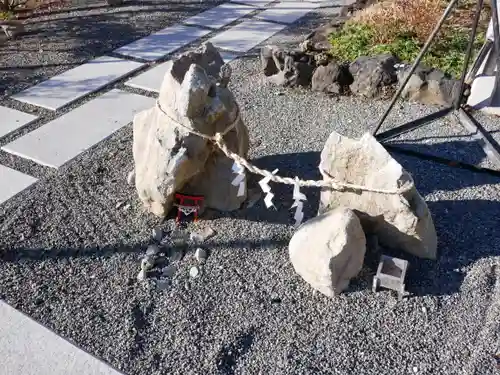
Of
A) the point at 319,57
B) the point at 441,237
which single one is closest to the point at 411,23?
the point at 319,57

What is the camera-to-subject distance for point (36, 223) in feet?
8.76

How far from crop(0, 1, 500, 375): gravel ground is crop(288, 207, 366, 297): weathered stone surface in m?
0.07

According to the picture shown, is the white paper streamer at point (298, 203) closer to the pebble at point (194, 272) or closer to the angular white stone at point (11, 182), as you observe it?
the pebble at point (194, 272)

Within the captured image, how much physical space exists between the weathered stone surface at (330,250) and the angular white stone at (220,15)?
347cm

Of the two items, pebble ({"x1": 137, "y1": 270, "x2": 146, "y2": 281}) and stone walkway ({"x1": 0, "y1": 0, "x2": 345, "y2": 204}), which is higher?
stone walkway ({"x1": 0, "y1": 0, "x2": 345, "y2": 204})

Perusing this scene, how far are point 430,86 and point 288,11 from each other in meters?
2.37

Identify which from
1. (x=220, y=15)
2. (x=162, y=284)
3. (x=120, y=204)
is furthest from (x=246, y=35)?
(x=162, y=284)

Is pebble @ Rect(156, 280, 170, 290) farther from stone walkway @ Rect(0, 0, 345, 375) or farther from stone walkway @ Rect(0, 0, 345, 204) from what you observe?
stone walkway @ Rect(0, 0, 345, 204)

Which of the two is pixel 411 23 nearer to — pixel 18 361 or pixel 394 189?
pixel 394 189

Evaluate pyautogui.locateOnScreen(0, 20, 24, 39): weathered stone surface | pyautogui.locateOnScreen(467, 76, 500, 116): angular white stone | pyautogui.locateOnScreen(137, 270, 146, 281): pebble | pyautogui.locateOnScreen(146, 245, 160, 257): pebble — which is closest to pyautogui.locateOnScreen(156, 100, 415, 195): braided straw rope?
pyautogui.locateOnScreen(146, 245, 160, 257): pebble

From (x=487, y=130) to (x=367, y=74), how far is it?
37.4 inches

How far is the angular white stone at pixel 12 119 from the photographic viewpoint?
11.4 feet

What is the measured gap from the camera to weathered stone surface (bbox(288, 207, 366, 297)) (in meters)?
2.15

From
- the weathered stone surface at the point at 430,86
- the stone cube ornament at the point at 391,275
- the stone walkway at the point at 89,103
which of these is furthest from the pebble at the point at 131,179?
the weathered stone surface at the point at 430,86
